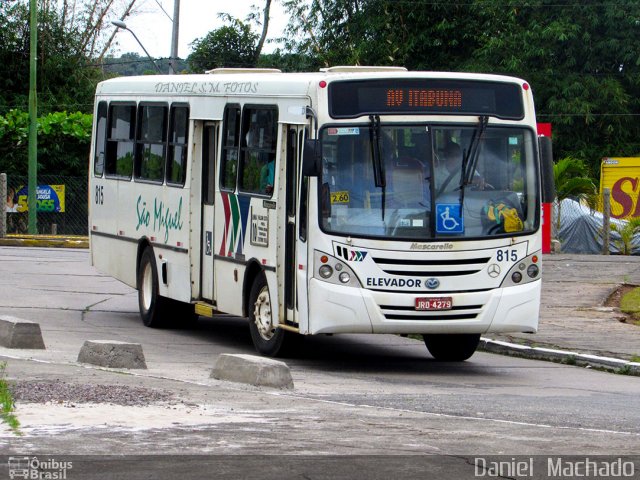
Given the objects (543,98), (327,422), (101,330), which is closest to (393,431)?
(327,422)

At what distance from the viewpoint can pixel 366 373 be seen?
13375mm

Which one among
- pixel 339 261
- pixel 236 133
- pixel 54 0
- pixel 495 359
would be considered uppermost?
pixel 54 0

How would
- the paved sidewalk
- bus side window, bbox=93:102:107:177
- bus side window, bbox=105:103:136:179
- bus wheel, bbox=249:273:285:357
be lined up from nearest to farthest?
1. bus wheel, bbox=249:273:285:357
2. the paved sidewalk
3. bus side window, bbox=105:103:136:179
4. bus side window, bbox=93:102:107:177

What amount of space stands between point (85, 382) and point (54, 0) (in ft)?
144

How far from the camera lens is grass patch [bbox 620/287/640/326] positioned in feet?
62.2

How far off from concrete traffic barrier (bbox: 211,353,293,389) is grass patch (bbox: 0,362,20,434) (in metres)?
2.10

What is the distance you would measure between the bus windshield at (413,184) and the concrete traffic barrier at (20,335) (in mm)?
3062

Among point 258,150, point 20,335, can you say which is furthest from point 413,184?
point 20,335

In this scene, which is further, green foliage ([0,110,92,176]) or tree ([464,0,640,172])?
tree ([464,0,640,172])

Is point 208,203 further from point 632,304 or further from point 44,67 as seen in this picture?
point 44,67

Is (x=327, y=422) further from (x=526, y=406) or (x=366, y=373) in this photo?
(x=366, y=373)

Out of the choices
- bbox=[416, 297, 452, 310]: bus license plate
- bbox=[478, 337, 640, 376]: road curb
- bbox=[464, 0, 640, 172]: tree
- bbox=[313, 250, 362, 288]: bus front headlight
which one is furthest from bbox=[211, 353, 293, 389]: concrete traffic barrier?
bbox=[464, 0, 640, 172]: tree

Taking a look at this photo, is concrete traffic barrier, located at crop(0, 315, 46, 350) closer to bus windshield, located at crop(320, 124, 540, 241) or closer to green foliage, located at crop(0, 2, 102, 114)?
bus windshield, located at crop(320, 124, 540, 241)

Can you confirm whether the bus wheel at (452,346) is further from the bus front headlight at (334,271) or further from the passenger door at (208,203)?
the passenger door at (208,203)
